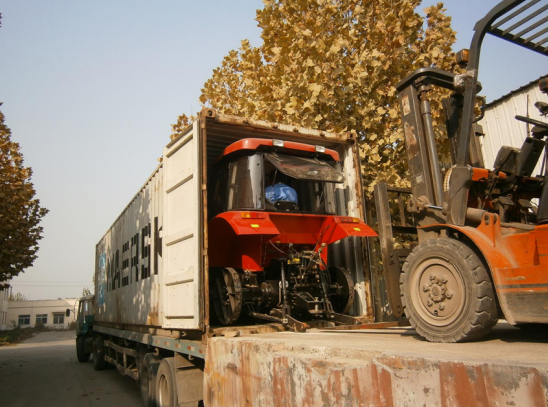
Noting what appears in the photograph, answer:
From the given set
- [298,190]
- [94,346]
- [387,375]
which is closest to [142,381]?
[298,190]

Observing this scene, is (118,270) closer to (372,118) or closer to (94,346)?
(94,346)

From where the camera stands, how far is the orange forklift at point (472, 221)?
291cm

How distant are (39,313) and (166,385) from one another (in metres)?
80.4

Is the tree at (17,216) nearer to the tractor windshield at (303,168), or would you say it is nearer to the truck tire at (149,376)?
the truck tire at (149,376)

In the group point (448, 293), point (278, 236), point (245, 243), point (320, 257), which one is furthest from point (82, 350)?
point (448, 293)

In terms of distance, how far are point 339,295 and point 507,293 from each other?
3.58m

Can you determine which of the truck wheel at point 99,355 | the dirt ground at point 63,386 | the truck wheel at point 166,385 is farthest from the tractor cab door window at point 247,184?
the truck wheel at point 99,355

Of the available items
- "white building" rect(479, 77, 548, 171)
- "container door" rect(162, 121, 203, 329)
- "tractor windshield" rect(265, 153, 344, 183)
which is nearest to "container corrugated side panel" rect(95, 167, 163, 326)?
"container door" rect(162, 121, 203, 329)

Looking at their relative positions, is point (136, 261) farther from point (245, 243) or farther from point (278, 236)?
point (278, 236)

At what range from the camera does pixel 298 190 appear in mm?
6621

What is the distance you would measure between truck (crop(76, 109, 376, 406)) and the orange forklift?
5.86ft

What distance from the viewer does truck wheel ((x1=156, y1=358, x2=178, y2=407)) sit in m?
5.63

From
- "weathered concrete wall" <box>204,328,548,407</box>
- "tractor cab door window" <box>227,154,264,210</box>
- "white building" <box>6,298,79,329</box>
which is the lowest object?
"white building" <box>6,298,79,329</box>

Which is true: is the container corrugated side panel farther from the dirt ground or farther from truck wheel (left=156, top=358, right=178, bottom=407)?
the dirt ground
